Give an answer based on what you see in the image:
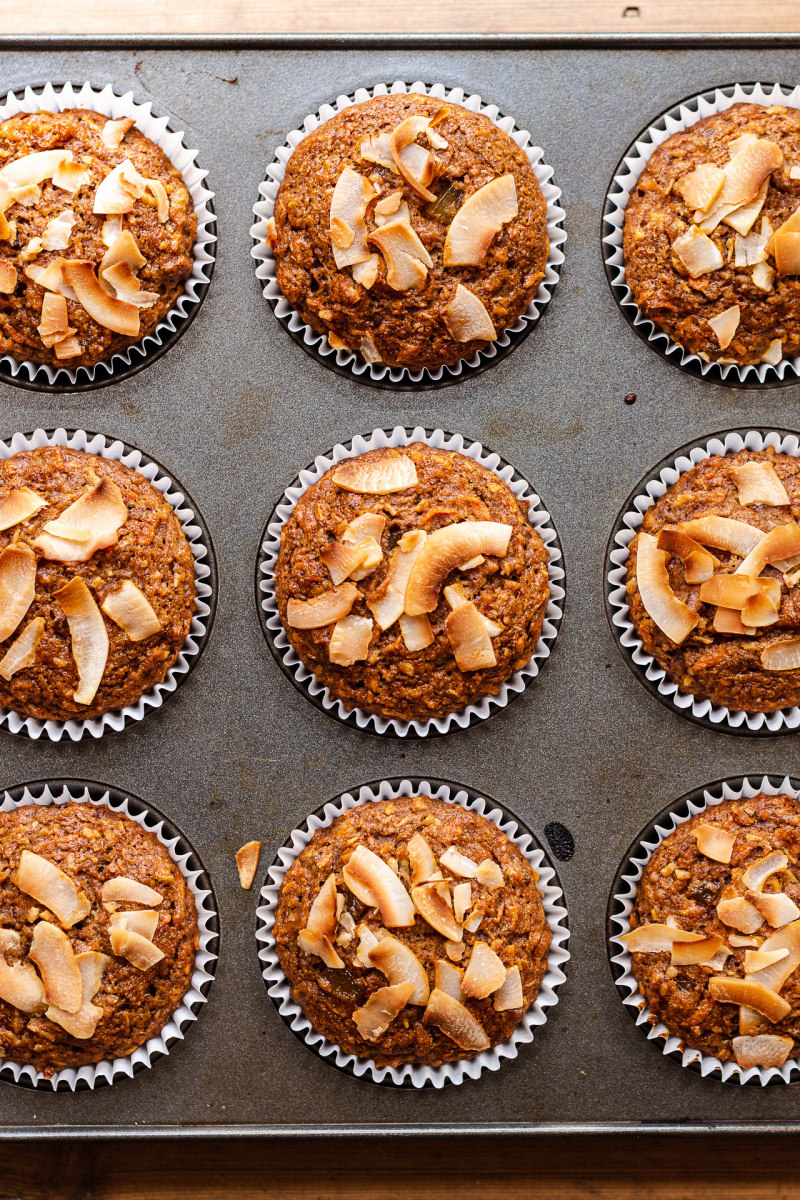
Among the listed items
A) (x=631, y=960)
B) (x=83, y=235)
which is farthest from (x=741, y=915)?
(x=83, y=235)

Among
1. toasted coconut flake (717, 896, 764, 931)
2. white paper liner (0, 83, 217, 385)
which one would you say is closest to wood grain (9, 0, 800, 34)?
white paper liner (0, 83, 217, 385)

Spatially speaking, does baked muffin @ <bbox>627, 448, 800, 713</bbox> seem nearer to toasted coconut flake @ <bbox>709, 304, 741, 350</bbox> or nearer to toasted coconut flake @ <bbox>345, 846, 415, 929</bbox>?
toasted coconut flake @ <bbox>709, 304, 741, 350</bbox>

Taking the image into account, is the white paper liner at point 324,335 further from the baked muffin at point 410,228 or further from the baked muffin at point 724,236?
the baked muffin at point 724,236

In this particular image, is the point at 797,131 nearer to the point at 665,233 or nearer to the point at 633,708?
the point at 665,233

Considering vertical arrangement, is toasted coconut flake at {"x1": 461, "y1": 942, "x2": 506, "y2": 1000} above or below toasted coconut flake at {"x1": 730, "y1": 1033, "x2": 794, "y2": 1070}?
above

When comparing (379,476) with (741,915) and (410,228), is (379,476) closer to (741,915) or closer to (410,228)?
(410,228)

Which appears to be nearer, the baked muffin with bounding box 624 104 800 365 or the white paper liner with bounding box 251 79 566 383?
the baked muffin with bounding box 624 104 800 365
